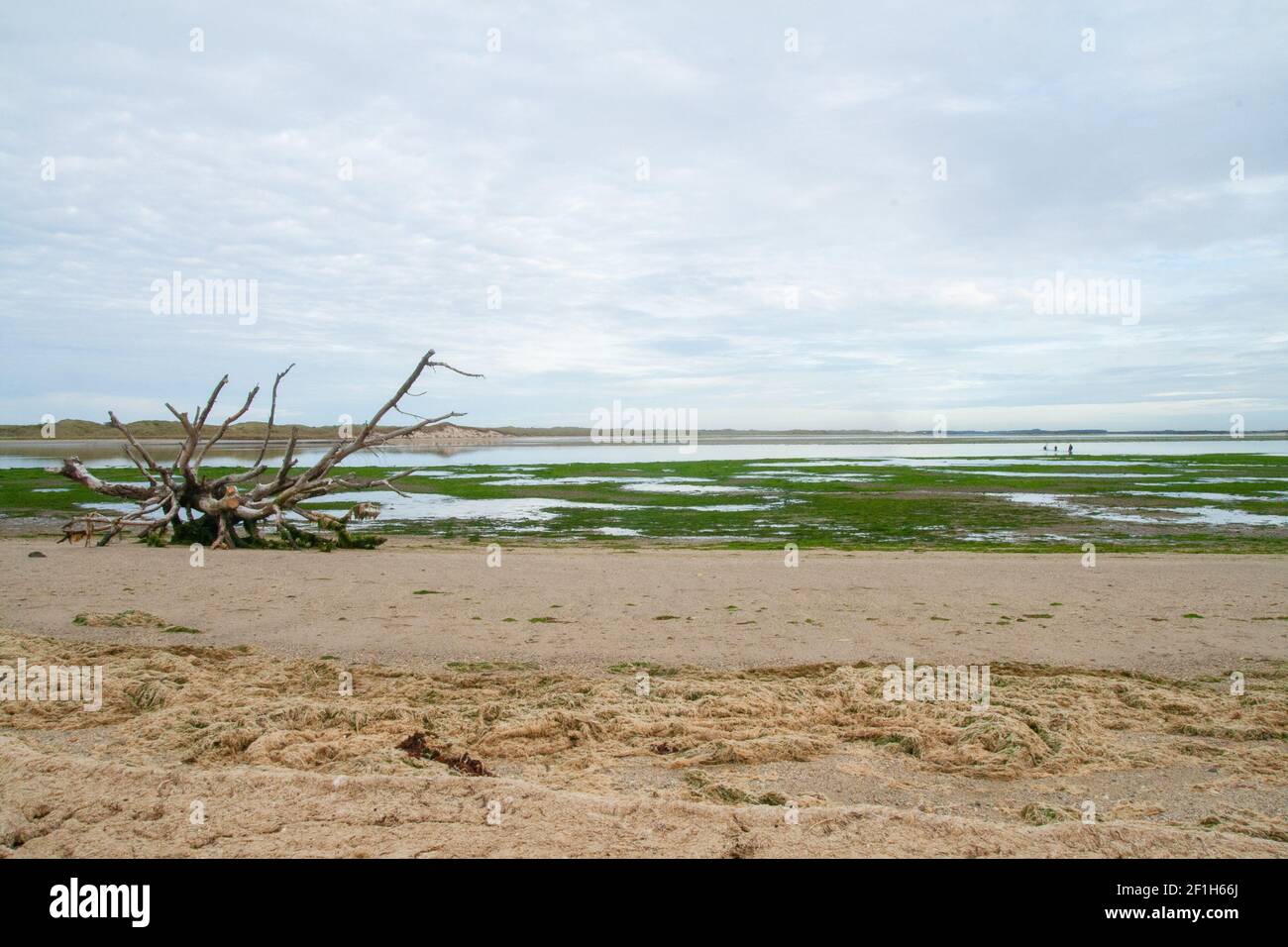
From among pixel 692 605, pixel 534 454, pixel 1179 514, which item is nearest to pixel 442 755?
pixel 692 605

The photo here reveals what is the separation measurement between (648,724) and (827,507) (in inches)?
807

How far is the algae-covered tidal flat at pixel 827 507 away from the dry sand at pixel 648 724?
7183 millimetres

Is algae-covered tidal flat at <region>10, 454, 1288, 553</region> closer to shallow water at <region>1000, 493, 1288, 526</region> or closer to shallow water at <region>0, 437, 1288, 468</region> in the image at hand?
shallow water at <region>1000, 493, 1288, 526</region>

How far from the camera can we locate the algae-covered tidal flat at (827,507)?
1908cm

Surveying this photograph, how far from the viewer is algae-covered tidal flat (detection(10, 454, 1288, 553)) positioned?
62.6 ft

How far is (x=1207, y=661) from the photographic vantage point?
821 cm

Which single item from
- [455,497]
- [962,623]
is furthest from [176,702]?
[455,497]

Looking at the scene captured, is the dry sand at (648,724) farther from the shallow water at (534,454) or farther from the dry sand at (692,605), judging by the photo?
the shallow water at (534,454)

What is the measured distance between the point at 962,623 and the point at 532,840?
283 inches

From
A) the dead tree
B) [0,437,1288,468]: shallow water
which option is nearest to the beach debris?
the dead tree

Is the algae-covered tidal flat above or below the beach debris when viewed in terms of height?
above

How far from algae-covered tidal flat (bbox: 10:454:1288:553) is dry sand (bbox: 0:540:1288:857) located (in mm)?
7183
